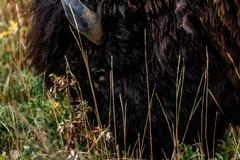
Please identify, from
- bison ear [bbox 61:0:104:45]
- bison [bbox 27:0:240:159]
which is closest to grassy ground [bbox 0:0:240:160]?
bison [bbox 27:0:240:159]

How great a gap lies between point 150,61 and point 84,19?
49 centimetres

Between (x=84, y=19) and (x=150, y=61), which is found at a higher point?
(x=84, y=19)

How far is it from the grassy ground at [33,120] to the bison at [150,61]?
166 mm

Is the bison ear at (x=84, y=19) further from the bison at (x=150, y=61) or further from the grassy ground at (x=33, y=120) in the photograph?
the grassy ground at (x=33, y=120)

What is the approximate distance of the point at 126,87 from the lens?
506 cm

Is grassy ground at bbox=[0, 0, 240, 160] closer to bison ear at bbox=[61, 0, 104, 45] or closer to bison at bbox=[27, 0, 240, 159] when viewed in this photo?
bison at bbox=[27, 0, 240, 159]

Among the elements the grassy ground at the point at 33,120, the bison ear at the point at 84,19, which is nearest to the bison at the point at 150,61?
the bison ear at the point at 84,19

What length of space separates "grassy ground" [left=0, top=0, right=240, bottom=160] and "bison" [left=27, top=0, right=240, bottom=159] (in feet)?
0.54

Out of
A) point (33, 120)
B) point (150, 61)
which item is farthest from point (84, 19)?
point (33, 120)

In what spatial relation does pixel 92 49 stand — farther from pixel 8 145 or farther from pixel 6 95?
pixel 6 95

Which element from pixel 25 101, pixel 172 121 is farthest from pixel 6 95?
pixel 172 121

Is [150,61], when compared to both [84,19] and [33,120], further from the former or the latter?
[33,120]

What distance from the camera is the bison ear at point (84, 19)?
4.90m

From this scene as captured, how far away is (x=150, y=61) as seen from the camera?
4.96 m
